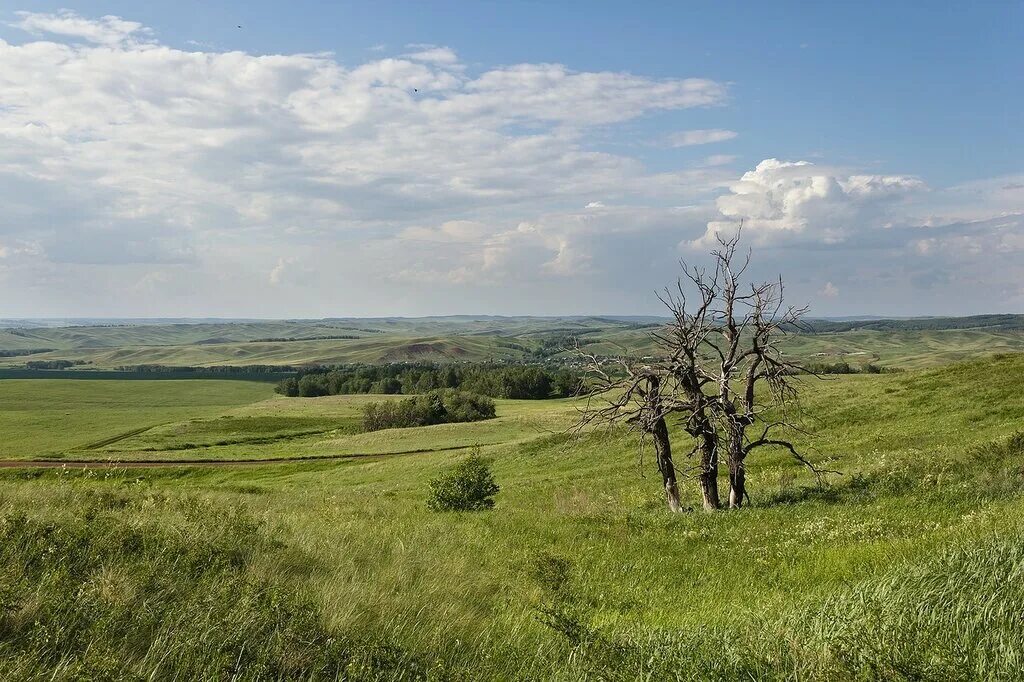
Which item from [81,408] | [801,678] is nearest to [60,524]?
[801,678]

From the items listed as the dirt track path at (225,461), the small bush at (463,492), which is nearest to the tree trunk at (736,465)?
the small bush at (463,492)

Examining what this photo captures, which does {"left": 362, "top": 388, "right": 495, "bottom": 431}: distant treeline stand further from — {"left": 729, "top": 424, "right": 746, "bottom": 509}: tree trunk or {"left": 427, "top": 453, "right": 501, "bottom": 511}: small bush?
{"left": 729, "top": 424, "right": 746, "bottom": 509}: tree trunk

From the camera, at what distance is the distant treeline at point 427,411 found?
10588 cm

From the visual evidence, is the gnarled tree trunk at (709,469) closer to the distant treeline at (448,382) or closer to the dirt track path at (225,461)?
the dirt track path at (225,461)

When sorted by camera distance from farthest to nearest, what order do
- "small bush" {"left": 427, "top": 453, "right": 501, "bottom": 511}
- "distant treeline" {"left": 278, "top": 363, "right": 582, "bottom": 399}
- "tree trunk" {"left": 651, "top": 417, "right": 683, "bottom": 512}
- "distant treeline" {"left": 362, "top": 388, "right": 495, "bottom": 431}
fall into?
"distant treeline" {"left": 278, "top": 363, "right": 582, "bottom": 399} < "distant treeline" {"left": 362, "top": 388, "right": 495, "bottom": 431} < "small bush" {"left": 427, "top": 453, "right": 501, "bottom": 511} < "tree trunk" {"left": 651, "top": 417, "right": 683, "bottom": 512}

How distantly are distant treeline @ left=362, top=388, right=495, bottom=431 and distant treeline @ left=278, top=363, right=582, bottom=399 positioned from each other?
27.1 meters

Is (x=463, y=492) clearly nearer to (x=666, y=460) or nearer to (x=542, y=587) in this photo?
(x=666, y=460)

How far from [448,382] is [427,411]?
53612mm

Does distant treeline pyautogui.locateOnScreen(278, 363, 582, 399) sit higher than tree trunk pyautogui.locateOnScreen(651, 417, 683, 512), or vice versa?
tree trunk pyautogui.locateOnScreen(651, 417, 683, 512)

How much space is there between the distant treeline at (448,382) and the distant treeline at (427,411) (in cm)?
2711

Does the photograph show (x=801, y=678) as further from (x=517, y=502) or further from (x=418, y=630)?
(x=517, y=502)

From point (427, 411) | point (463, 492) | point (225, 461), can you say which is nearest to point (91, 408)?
point (427, 411)

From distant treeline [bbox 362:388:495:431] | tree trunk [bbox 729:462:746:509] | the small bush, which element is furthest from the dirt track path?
tree trunk [bbox 729:462:746:509]

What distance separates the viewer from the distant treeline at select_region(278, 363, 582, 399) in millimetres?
145125
